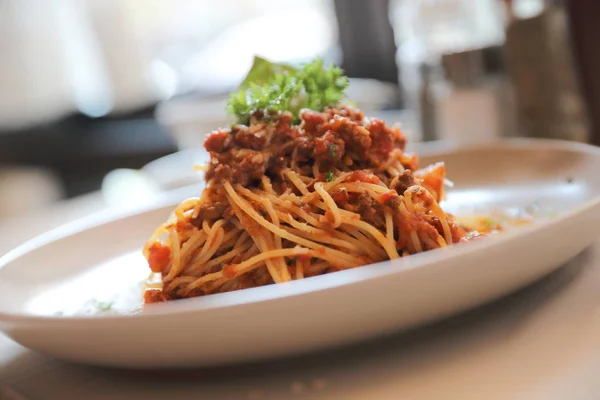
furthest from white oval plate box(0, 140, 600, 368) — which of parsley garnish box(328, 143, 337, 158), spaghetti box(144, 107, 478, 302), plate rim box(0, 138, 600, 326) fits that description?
parsley garnish box(328, 143, 337, 158)

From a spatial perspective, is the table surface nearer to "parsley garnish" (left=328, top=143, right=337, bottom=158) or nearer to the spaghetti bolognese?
the spaghetti bolognese

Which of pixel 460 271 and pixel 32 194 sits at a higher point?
pixel 460 271

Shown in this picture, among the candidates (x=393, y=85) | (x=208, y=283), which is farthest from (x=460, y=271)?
(x=393, y=85)

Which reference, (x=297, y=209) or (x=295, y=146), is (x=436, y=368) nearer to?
(x=297, y=209)

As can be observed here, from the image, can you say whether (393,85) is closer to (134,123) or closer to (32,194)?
(134,123)

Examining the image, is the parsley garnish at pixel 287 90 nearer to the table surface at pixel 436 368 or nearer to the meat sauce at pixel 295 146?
the meat sauce at pixel 295 146

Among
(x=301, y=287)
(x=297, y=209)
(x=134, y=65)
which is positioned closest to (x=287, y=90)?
(x=297, y=209)

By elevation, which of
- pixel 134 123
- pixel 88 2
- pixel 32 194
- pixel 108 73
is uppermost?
pixel 88 2
